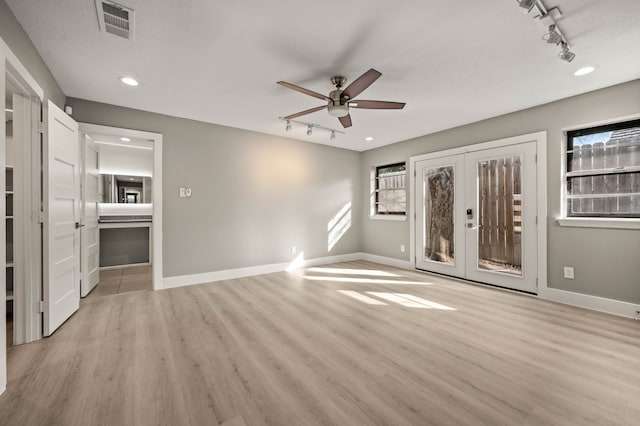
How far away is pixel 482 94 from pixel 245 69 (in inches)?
110

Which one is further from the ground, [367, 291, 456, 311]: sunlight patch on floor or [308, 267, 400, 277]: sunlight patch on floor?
[308, 267, 400, 277]: sunlight patch on floor

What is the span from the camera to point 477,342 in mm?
2422

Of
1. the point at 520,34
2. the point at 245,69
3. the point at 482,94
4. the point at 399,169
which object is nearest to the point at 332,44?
the point at 245,69

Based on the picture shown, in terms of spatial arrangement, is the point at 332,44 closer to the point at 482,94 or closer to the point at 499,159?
the point at 482,94

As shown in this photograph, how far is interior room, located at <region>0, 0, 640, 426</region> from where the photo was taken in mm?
1810

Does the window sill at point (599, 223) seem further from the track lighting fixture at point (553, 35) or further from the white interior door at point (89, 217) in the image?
the white interior door at point (89, 217)

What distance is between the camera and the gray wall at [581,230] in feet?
9.98

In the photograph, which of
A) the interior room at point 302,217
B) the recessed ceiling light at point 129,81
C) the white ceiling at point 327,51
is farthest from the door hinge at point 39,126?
the recessed ceiling light at point 129,81

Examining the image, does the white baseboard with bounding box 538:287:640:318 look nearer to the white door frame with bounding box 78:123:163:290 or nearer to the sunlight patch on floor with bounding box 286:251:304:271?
the sunlight patch on floor with bounding box 286:251:304:271

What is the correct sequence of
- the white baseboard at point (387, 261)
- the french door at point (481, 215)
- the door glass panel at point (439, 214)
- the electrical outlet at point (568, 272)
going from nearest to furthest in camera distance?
the electrical outlet at point (568, 272) → the french door at point (481, 215) → the door glass panel at point (439, 214) → the white baseboard at point (387, 261)

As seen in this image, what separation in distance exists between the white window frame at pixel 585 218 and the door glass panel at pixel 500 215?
460 millimetres

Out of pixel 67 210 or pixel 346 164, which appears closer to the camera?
pixel 67 210

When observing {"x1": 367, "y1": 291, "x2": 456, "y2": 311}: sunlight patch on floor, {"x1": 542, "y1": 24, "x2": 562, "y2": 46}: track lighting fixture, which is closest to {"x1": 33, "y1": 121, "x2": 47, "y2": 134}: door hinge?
{"x1": 367, "y1": 291, "x2": 456, "y2": 311}: sunlight patch on floor

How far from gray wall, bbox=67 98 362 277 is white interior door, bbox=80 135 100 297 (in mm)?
522
